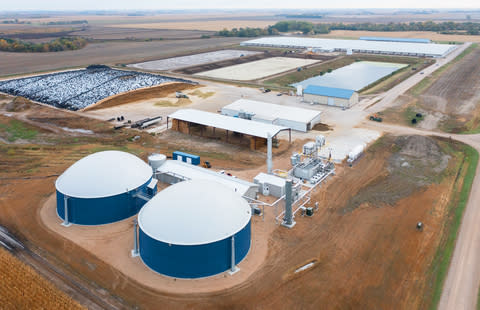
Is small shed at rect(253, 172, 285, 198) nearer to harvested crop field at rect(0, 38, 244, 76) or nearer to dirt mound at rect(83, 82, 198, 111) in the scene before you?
dirt mound at rect(83, 82, 198, 111)

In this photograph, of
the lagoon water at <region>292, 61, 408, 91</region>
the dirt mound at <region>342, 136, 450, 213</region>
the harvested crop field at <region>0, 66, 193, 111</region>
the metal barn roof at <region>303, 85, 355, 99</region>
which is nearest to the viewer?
the dirt mound at <region>342, 136, 450, 213</region>

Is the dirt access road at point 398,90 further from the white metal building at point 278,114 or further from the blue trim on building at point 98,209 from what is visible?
the blue trim on building at point 98,209

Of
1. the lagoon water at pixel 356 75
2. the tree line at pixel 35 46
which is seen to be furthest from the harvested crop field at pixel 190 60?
the tree line at pixel 35 46

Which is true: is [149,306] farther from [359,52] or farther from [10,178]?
[359,52]

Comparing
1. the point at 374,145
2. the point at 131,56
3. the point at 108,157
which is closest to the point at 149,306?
the point at 108,157

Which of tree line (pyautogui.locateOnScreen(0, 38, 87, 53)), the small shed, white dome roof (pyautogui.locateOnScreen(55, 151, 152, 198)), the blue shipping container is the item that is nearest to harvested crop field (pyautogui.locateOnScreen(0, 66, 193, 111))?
the blue shipping container

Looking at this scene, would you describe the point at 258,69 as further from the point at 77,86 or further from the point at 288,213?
the point at 288,213
